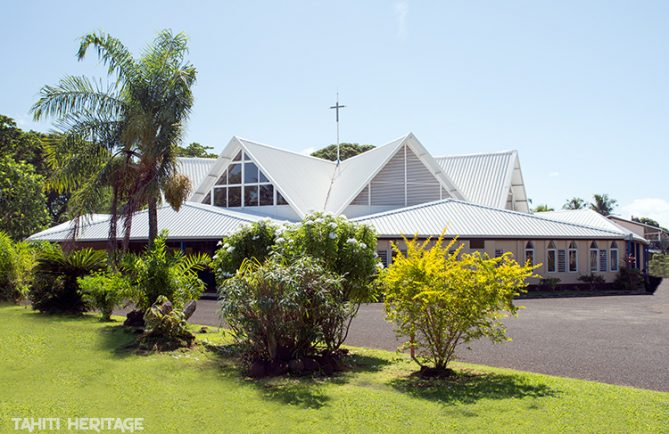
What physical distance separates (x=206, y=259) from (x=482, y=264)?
6.63m

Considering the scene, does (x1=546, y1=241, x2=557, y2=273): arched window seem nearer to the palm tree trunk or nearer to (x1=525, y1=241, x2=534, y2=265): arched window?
(x1=525, y1=241, x2=534, y2=265): arched window

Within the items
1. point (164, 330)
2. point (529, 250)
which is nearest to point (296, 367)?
point (164, 330)

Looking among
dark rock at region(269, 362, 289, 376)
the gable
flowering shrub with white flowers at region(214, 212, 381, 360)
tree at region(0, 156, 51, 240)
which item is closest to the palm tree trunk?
flowering shrub with white flowers at region(214, 212, 381, 360)

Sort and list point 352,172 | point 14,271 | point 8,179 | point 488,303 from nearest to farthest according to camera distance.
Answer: point 488,303, point 14,271, point 8,179, point 352,172

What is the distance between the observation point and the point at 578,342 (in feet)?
39.0

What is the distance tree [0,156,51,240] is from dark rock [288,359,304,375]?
2843 cm

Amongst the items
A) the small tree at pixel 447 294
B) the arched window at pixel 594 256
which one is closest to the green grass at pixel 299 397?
the small tree at pixel 447 294

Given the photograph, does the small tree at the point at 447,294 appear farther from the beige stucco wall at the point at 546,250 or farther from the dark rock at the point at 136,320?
the beige stucco wall at the point at 546,250

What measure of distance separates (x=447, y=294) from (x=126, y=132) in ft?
39.5

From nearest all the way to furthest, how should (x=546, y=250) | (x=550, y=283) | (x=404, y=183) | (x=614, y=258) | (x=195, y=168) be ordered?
1. (x=550, y=283)
2. (x=546, y=250)
3. (x=614, y=258)
4. (x=404, y=183)
5. (x=195, y=168)

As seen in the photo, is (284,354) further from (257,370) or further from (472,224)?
(472,224)

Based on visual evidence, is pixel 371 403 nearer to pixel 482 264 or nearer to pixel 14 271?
pixel 482 264

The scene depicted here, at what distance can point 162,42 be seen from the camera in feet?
61.2

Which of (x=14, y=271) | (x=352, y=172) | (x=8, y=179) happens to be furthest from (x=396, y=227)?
(x=8, y=179)
